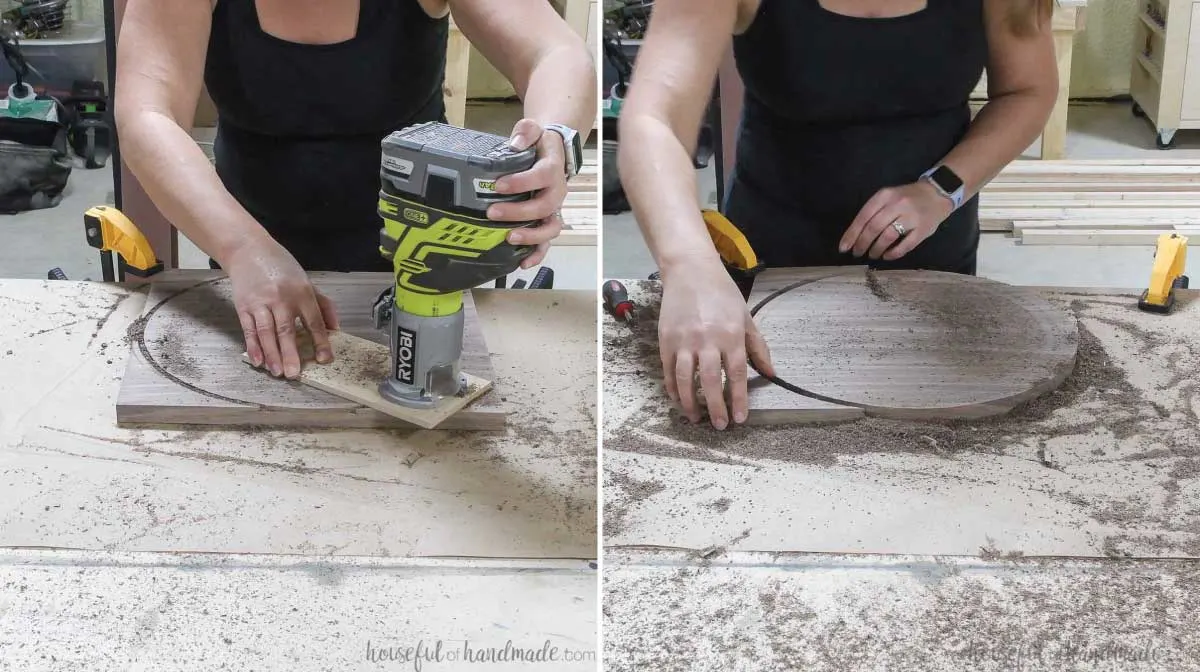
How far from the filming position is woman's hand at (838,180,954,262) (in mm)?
1396

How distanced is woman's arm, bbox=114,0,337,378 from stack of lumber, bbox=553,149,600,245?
145cm

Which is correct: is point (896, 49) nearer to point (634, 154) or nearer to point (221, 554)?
point (634, 154)

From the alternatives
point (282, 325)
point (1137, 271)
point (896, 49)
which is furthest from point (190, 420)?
point (1137, 271)

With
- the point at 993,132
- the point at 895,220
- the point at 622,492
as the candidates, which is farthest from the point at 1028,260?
the point at 622,492

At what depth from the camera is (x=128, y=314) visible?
1.30 metres

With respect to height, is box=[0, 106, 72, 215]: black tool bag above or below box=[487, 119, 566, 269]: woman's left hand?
below

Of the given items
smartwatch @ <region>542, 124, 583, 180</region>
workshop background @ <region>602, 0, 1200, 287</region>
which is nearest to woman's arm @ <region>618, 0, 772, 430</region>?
smartwatch @ <region>542, 124, 583, 180</region>

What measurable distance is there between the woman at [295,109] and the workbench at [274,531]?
6.5 inches

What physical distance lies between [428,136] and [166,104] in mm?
525

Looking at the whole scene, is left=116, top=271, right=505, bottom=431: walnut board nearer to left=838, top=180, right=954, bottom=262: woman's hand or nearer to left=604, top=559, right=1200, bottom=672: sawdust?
left=604, top=559, right=1200, bottom=672: sawdust

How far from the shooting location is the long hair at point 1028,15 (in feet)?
4.48

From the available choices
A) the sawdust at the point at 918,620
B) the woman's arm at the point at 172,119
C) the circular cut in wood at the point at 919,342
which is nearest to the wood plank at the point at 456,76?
the woman's arm at the point at 172,119

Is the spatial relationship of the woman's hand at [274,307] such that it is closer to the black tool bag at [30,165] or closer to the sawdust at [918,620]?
the sawdust at [918,620]

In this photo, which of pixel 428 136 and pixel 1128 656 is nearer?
pixel 1128 656
